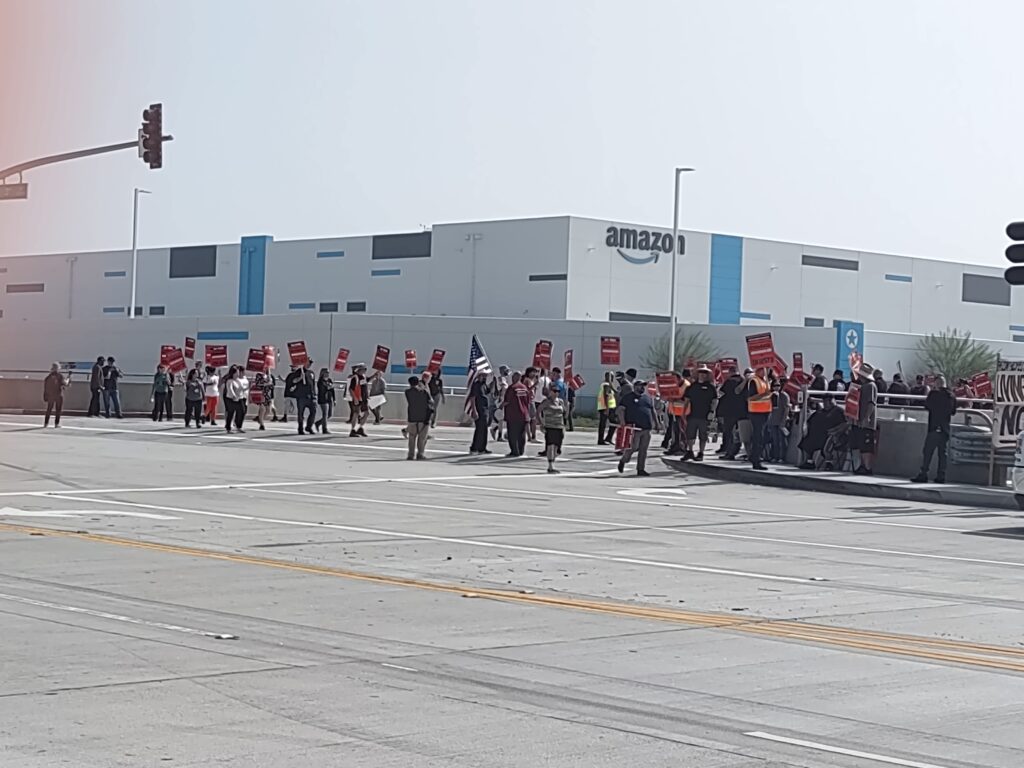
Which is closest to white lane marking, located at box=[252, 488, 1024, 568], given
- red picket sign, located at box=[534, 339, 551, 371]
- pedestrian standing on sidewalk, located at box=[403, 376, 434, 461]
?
pedestrian standing on sidewalk, located at box=[403, 376, 434, 461]

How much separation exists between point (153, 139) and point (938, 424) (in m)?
16.2

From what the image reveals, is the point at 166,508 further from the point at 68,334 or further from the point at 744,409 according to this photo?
the point at 68,334

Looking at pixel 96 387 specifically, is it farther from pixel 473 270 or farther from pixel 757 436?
pixel 473 270

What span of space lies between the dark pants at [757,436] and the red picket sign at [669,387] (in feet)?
9.45

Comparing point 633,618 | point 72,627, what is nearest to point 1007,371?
point 633,618

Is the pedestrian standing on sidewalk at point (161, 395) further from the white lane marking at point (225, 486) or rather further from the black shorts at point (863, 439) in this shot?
the black shorts at point (863, 439)

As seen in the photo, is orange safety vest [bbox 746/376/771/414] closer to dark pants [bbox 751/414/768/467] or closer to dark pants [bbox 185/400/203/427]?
dark pants [bbox 751/414/768/467]

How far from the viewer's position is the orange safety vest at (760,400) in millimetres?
29281

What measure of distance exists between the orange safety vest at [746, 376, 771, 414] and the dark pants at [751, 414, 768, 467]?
104 millimetres

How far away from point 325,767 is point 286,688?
1749mm

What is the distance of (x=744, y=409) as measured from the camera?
2995 cm

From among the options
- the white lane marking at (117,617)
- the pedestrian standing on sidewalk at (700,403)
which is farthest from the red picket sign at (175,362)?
the white lane marking at (117,617)

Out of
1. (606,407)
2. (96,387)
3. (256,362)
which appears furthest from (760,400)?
(96,387)

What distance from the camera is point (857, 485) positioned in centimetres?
2630
